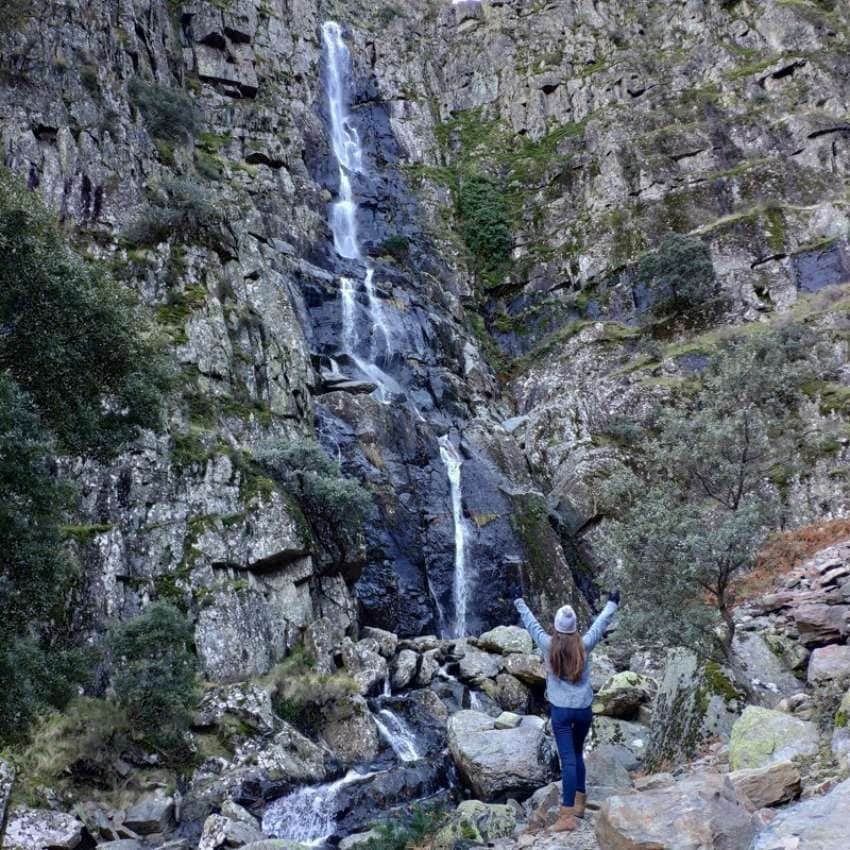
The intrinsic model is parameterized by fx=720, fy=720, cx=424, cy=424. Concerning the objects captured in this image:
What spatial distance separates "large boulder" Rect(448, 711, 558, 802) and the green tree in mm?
3006

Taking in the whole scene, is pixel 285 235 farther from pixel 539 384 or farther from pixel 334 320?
pixel 539 384

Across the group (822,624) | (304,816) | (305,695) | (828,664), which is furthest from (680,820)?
(305,695)

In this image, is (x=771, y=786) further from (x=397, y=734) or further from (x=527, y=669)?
(x=527, y=669)

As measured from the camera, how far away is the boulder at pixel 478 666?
69.7ft

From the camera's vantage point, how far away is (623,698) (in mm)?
14812

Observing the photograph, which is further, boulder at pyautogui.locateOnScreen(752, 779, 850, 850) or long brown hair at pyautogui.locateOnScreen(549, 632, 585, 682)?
long brown hair at pyautogui.locateOnScreen(549, 632, 585, 682)

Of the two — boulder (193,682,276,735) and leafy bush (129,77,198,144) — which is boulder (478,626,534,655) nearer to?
boulder (193,682,276,735)

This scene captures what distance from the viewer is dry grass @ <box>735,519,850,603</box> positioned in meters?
23.1

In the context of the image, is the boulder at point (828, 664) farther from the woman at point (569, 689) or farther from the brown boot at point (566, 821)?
the brown boot at point (566, 821)

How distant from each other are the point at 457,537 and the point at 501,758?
16593mm

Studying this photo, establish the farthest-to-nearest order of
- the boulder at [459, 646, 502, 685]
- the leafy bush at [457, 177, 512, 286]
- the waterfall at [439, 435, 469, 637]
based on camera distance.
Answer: the leafy bush at [457, 177, 512, 286] → the waterfall at [439, 435, 469, 637] → the boulder at [459, 646, 502, 685]

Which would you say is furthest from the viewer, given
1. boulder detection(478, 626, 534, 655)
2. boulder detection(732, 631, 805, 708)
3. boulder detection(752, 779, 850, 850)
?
boulder detection(478, 626, 534, 655)

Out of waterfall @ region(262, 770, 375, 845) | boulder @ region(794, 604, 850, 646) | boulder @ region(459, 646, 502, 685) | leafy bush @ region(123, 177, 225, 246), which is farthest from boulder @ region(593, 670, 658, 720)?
leafy bush @ region(123, 177, 225, 246)

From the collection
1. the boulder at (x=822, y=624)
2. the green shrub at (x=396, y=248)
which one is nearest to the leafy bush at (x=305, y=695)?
the boulder at (x=822, y=624)
